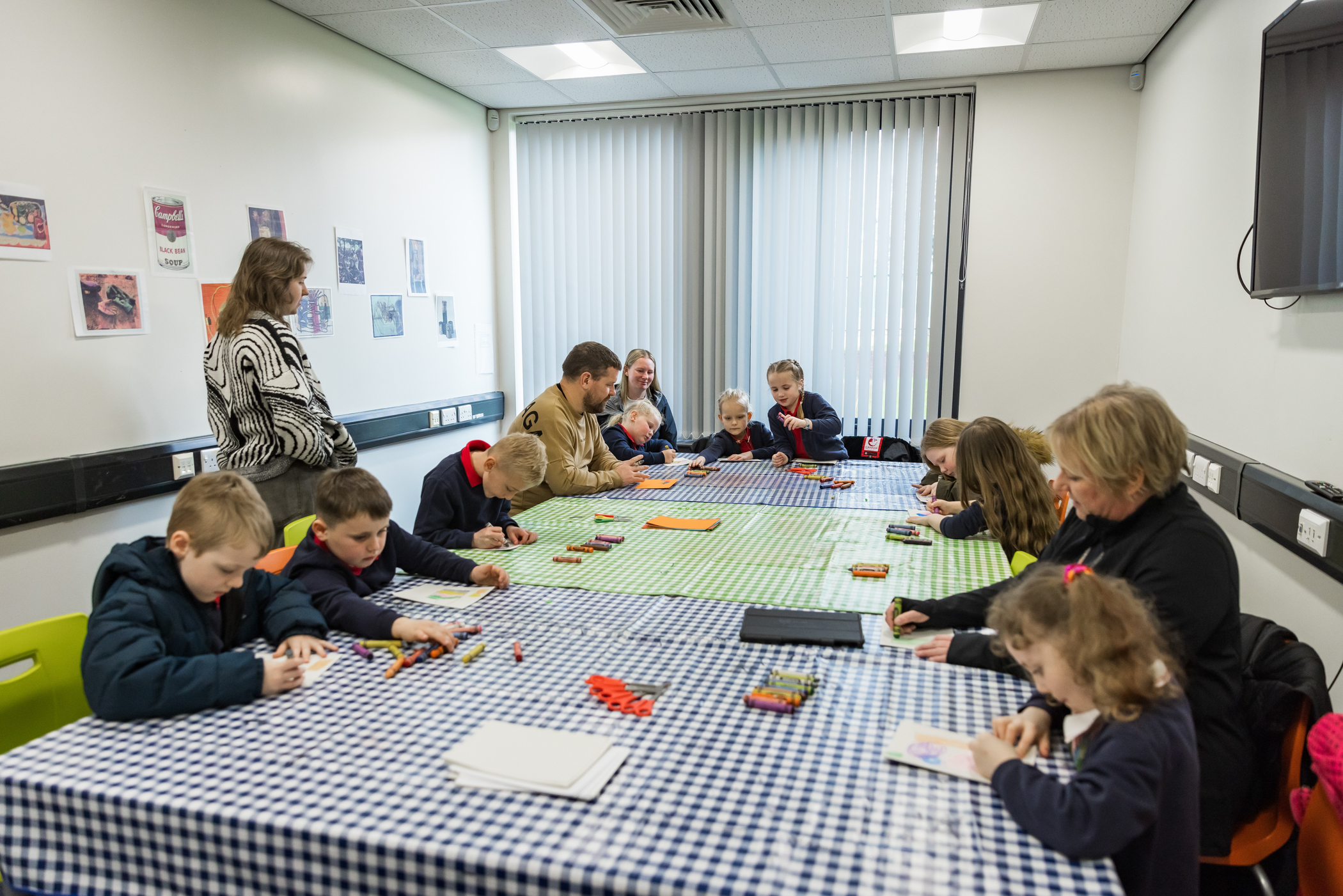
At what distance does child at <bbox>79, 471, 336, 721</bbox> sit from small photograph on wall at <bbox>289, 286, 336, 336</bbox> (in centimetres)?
232

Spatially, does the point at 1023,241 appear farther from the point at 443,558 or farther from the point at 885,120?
the point at 443,558

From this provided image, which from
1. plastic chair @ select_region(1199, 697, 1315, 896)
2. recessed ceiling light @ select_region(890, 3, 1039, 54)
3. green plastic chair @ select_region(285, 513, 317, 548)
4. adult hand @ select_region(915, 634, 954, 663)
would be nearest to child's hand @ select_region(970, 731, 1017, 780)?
adult hand @ select_region(915, 634, 954, 663)

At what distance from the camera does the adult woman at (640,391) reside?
15.6ft

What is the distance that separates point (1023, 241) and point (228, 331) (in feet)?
13.5

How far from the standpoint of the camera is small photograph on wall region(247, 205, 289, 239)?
Result: 11.6 ft

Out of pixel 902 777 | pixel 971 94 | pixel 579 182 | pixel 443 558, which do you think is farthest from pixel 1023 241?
pixel 902 777

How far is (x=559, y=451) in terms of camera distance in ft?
11.2

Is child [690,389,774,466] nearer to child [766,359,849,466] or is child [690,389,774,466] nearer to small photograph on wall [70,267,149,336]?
child [766,359,849,466]

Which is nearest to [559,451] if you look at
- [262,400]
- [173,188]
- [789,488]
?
[789,488]

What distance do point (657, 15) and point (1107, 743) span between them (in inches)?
147

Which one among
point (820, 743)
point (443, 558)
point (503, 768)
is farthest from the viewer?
point (443, 558)

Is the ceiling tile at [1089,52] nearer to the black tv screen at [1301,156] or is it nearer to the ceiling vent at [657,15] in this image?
the ceiling vent at [657,15]

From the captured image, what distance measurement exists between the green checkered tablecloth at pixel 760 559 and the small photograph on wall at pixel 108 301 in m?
1.55

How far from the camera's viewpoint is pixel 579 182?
5.57 m
